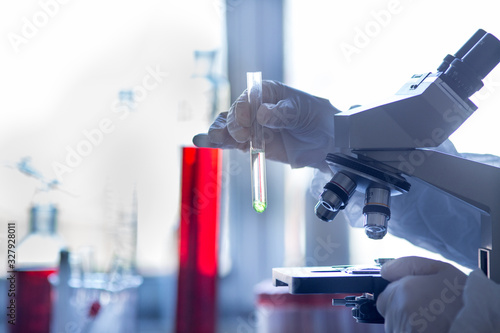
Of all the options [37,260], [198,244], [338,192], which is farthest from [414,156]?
[37,260]

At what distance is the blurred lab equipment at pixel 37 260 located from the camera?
131cm

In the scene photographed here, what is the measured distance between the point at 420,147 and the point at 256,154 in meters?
0.27

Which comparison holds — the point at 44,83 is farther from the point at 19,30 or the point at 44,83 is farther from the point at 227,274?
the point at 227,274

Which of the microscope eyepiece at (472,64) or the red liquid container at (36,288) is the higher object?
the microscope eyepiece at (472,64)

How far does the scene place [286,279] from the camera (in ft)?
2.81

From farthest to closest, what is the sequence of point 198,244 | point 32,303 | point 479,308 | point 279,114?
point 198,244 < point 32,303 < point 279,114 < point 479,308

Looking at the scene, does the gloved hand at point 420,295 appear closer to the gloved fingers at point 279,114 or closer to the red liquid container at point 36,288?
the gloved fingers at point 279,114

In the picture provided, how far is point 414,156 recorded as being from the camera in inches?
30.9

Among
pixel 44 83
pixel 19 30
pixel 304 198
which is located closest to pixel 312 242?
pixel 304 198

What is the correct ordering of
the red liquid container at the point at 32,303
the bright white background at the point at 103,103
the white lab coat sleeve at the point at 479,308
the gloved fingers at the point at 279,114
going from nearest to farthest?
the white lab coat sleeve at the point at 479,308
the gloved fingers at the point at 279,114
the red liquid container at the point at 32,303
the bright white background at the point at 103,103

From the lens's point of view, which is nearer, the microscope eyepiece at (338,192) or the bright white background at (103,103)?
the microscope eyepiece at (338,192)

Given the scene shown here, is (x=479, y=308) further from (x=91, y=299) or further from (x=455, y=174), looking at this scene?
(x=91, y=299)

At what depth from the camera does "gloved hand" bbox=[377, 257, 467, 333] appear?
729 millimetres

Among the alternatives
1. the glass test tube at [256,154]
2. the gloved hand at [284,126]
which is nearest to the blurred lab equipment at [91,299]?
the gloved hand at [284,126]
